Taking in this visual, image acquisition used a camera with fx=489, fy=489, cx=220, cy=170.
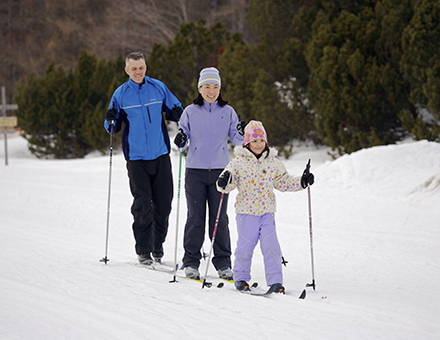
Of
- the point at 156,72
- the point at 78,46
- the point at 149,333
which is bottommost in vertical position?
the point at 149,333

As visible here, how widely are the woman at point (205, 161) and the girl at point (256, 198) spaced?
0.41m

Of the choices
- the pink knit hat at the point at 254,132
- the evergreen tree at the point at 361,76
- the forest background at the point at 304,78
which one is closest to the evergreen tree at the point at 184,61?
the forest background at the point at 304,78

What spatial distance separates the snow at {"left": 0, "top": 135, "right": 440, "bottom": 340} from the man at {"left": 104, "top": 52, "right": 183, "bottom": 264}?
438 mm

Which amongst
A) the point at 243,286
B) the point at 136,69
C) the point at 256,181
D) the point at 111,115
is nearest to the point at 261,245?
the point at 243,286

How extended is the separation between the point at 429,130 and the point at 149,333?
9.39m

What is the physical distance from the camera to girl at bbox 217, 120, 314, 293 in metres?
3.63

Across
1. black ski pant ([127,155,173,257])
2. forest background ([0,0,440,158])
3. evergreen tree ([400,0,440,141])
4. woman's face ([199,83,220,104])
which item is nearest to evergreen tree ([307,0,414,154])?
forest background ([0,0,440,158])

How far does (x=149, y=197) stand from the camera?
4.48 metres

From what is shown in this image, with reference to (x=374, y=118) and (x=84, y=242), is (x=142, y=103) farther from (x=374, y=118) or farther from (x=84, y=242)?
(x=374, y=118)

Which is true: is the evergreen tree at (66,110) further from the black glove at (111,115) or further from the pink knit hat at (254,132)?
the pink knit hat at (254,132)

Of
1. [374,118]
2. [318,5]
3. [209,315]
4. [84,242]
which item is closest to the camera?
[209,315]

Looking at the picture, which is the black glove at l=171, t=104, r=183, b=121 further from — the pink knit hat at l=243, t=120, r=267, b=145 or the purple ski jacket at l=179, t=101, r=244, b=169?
the pink knit hat at l=243, t=120, r=267, b=145

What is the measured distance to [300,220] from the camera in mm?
6984

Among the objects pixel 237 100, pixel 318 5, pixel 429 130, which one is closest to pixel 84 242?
pixel 429 130
